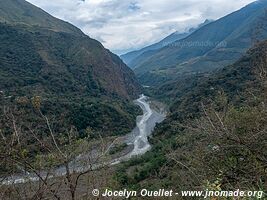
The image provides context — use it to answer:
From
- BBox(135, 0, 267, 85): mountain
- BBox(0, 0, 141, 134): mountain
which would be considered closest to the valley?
BBox(0, 0, 141, 134): mountain

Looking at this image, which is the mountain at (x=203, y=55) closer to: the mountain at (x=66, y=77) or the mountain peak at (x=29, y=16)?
the mountain at (x=66, y=77)

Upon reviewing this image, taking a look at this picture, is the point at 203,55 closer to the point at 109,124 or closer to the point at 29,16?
the point at 29,16

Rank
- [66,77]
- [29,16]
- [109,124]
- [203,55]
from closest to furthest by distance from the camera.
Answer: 1. [109,124]
2. [66,77]
3. [29,16]
4. [203,55]

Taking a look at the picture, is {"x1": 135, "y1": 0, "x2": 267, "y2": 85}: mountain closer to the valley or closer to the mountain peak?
the valley

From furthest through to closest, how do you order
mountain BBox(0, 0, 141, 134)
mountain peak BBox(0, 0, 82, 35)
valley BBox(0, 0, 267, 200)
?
mountain peak BBox(0, 0, 82, 35) < mountain BBox(0, 0, 141, 134) < valley BBox(0, 0, 267, 200)

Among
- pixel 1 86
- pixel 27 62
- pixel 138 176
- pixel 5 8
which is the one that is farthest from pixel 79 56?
pixel 138 176

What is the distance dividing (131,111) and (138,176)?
37925 millimetres

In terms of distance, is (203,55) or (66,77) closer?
(66,77)

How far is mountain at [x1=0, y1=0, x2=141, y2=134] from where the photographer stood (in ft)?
168

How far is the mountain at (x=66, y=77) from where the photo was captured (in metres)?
51.2

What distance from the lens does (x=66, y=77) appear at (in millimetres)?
66250

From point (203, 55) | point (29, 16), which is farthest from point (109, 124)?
point (203, 55)

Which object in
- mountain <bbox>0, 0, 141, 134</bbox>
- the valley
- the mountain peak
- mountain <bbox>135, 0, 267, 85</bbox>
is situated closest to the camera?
the valley

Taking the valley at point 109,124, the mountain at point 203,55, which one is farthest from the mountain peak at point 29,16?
the mountain at point 203,55
